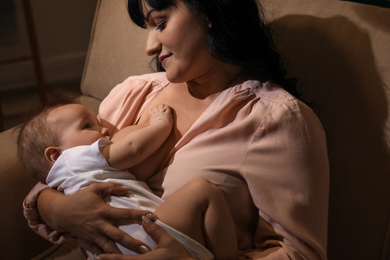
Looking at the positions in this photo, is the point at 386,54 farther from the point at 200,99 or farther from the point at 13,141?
the point at 13,141

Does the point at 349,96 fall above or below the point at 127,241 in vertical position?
above

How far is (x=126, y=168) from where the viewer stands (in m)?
1.07

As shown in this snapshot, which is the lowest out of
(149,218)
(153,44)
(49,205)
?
(49,205)

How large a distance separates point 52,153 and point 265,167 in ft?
1.78

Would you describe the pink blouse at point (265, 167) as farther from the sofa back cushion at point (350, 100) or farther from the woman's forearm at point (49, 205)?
the woman's forearm at point (49, 205)

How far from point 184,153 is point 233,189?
157mm

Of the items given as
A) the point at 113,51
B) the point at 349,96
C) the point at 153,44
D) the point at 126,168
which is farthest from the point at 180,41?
the point at 113,51

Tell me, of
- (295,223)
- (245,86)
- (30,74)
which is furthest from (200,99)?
(30,74)

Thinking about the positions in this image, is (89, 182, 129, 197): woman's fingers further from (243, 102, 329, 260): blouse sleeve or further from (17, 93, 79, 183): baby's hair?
(243, 102, 329, 260): blouse sleeve

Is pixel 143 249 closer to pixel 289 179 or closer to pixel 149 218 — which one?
pixel 149 218

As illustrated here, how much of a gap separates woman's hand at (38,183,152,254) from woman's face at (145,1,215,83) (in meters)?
0.33

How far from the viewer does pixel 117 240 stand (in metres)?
0.96

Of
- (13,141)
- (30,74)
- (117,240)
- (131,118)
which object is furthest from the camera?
(30,74)

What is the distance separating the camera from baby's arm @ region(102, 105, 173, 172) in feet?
3.40
